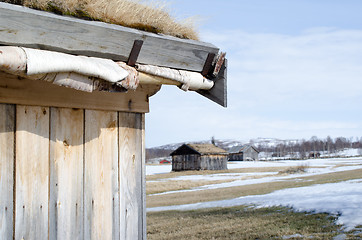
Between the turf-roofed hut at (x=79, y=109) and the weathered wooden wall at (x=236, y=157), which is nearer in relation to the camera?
the turf-roofed hut at (x=79, y=109)

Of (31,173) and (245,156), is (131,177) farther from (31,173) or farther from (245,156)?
(245,156)

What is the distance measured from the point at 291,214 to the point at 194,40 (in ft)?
29.8

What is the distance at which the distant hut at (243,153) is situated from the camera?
9281 centimetres

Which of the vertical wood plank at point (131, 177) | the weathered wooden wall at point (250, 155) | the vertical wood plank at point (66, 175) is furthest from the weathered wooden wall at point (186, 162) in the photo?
the vertical wood plank at point (66, 175)

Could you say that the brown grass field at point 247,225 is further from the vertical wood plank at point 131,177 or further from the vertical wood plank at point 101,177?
the vertical wood plank at point 101,177

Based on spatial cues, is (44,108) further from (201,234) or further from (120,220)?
(201,234)

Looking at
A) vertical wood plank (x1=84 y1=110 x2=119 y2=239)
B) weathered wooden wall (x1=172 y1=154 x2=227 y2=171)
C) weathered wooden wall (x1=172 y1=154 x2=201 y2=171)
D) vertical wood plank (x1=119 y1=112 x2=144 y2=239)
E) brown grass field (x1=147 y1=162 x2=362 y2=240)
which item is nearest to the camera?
vertical wood plank (x1=84 y1=110 x2=119 y2=239)

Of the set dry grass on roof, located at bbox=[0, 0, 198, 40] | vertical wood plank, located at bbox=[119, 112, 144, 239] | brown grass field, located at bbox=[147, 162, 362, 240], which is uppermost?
dry grass on roof, located at bbox=[0, 0, 198, 40]

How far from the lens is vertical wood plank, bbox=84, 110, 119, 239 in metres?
2.89

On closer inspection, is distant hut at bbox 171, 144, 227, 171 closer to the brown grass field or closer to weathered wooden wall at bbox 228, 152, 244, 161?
the brown grass field

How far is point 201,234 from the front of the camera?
383 inches

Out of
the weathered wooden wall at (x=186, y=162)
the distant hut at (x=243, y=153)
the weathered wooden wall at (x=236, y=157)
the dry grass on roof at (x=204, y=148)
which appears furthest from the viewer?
the weathered wooden wall at (x=236, y=157)

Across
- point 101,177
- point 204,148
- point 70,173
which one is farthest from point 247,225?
point 204,148

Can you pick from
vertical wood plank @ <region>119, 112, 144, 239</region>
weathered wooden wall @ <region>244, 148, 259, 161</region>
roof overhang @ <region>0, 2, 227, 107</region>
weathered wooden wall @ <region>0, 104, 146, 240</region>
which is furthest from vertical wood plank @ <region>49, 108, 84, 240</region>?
weathered wooden wall @ <region>244, 148, 259, 161</region>
